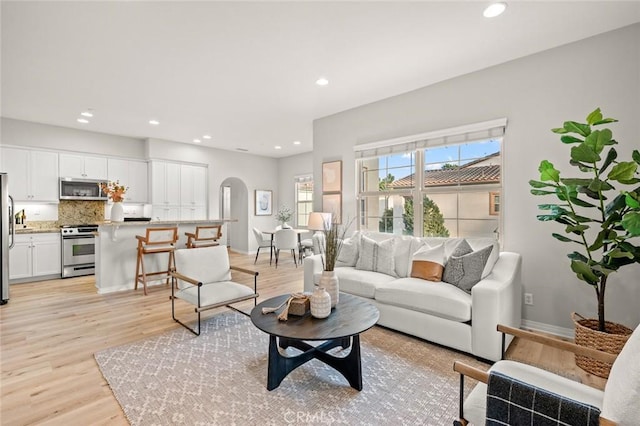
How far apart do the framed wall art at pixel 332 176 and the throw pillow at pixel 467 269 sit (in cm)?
231

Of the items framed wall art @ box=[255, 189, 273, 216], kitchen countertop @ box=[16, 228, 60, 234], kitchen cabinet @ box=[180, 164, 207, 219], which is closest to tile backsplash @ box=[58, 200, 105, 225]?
kitchen countertop @ box=[16, 228, 60, 234]

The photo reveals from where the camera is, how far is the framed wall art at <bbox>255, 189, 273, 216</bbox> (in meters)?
8.70

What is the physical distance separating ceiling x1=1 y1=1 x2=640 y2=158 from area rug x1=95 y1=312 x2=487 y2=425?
2.84m

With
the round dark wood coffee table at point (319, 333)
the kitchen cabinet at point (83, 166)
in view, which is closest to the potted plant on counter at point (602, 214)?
the round dark wood coffee table at point (319, 333)

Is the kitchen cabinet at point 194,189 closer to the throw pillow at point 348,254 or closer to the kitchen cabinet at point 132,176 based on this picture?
the kitchen cabinet at point 132,176

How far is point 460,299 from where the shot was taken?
2637 millimetres

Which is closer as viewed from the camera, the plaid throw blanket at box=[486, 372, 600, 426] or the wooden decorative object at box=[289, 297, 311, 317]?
the plaid throw blanket at box=[486, 372, 600, 426]

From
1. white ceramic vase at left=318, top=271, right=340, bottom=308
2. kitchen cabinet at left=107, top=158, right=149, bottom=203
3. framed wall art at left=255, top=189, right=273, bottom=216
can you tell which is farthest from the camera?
framed wall art at left=255, top=189, right=273, bottom=216

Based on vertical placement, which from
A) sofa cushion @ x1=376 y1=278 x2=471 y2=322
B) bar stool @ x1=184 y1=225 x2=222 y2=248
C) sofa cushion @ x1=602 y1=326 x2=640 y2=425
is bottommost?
sofa cushion @ x1=376 y1=278 x2=471 y2=322

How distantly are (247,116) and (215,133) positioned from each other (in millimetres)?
1482

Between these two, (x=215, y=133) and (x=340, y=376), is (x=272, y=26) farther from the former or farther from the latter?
(x=215, y=133)

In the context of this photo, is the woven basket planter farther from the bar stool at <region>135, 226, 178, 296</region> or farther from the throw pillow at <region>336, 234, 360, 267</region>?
the bar stool at <region>135, 226, 178, 296</region>

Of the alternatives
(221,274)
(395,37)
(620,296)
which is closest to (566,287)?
(620,296)

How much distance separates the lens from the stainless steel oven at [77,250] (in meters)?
5.47
